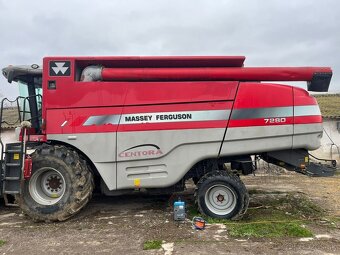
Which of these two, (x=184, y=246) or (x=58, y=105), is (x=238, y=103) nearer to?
(x=184, y=246)

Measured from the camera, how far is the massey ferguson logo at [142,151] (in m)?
6.21

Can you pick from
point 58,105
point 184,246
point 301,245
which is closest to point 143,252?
point 184,246

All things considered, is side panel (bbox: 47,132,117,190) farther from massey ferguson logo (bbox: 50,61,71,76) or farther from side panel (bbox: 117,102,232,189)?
massey ferguson logo (bbox: 50,61,71,76)

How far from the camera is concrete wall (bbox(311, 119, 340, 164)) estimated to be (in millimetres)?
14502

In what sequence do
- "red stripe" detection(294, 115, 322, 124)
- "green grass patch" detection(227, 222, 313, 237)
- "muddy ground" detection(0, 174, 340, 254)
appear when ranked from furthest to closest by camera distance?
"red stripe" detection(294, 115, 322, 124), "green grass patch" detection(227, 222, 313, 237), "muddy ground" detection(0, 174, 340, 254)

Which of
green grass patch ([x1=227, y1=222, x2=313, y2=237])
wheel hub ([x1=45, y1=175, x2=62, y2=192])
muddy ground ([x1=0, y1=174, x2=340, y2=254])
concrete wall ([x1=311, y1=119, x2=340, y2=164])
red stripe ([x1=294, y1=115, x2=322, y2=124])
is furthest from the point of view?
concrete wall ([x1=311, y1=119, x2=340, y2=164])

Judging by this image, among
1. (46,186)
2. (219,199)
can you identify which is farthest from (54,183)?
(219,199)

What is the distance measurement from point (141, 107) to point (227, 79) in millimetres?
1537

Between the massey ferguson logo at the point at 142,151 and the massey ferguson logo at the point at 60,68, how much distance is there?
1.65 m

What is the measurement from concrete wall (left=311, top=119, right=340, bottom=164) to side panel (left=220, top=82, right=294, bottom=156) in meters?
9.17

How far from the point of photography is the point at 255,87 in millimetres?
6215

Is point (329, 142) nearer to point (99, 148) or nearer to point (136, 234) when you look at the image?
point (99, 148)

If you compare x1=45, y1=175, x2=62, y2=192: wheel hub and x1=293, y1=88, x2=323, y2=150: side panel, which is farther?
x1=45, y1=175, x2=62, y2=192: wheel hub

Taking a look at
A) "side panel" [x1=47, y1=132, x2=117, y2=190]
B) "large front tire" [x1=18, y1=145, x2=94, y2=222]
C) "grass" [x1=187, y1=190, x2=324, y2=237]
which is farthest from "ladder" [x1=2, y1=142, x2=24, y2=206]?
"grass" [x1=187, y1=190, x2=324, y2=237]
